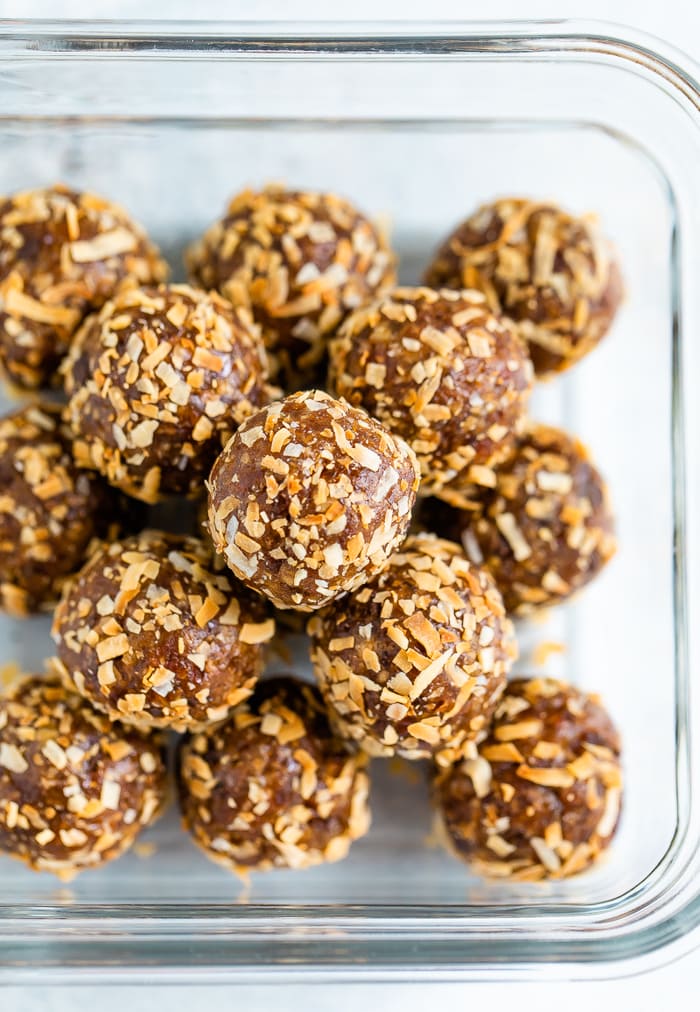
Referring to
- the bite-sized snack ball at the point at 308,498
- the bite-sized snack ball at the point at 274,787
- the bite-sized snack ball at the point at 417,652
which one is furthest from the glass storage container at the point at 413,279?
the bite-sized snack ball at the point at 308,498

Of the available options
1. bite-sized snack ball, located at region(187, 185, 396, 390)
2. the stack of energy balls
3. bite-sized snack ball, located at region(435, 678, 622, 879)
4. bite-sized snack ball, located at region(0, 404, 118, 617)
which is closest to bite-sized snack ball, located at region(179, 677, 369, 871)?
the stack of energy balls

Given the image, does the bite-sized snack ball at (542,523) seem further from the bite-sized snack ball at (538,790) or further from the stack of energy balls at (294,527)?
the bite-sized snack ball at (538,790)

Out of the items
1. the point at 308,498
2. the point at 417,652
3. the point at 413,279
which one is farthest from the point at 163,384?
the point at 413,279

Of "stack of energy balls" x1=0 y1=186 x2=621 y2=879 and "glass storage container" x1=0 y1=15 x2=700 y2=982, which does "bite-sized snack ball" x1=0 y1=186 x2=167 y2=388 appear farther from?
"glass storage container" x1=0 y1=15 x2=700 y2=982

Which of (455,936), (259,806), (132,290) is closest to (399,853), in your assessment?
(455,936)

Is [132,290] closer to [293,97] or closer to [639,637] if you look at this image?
[293,97]

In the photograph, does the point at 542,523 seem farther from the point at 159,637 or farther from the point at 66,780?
the point at 66,780
